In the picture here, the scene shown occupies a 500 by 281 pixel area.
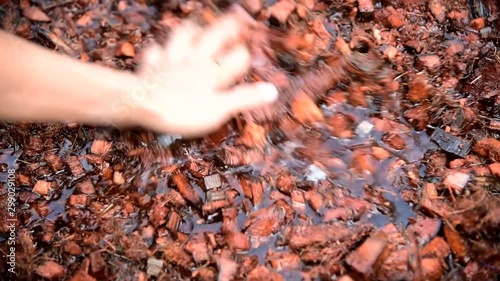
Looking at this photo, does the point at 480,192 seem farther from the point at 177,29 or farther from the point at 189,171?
the point at 177,29

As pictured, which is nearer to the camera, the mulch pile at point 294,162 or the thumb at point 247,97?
the mulch pile at point 294,162

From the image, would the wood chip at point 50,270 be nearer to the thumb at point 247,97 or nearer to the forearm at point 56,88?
the forearm at point 56,88

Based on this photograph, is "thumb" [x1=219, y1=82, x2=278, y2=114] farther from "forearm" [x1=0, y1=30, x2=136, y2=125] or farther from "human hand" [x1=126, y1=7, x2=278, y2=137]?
"forearm" [x1=0, y1=30, x2=136, y2=125]

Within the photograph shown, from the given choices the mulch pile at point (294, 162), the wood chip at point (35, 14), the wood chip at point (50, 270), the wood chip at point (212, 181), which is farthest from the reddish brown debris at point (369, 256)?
the wood chip at point (35, 14)

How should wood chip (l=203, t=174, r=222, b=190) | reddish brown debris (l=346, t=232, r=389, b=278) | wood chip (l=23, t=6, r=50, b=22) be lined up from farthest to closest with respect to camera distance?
wood chip (l=23, t=6, r=50, b=22)
wood chip (l=203, t=174, r=222, b=190)
reddish brown debris (l=346, t=232, r=389, b=278)

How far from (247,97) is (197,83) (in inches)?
5.1

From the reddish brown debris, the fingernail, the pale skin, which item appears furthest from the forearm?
the reddish brown debris

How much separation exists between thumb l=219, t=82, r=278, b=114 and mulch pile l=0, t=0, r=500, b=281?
0.03 m

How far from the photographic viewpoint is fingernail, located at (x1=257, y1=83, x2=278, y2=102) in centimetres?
115

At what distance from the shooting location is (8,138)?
3.71 ft

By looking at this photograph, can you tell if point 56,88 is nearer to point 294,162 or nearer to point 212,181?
point 212,181

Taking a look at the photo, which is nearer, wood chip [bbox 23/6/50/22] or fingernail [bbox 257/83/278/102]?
fingernail [bbox 257/83/278/102]

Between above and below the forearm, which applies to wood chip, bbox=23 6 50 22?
above

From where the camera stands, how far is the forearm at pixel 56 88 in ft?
3.67
